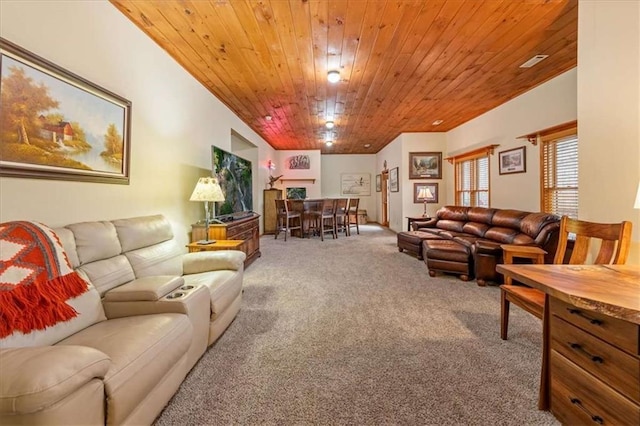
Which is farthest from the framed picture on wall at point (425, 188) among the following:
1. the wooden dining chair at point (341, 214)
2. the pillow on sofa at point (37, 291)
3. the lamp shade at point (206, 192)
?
the pillow on sofa at point (37, 291)

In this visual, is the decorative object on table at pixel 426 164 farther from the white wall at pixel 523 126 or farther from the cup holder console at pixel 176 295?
the cup holder console at pixel 176 295

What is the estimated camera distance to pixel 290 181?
9336 millimetres

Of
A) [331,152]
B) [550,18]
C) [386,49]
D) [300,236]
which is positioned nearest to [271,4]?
[386,49]

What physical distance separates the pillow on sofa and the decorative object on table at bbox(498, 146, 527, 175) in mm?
5534

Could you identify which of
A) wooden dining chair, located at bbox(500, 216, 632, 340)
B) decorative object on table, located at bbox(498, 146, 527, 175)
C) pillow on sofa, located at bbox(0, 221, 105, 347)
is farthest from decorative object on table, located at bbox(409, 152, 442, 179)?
pillow on sofa, located at bbox(0, 221, 105, 347)

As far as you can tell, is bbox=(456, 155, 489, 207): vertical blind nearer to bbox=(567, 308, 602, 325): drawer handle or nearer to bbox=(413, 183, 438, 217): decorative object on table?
bbox=(413, 183, 438, 217): decorative object on table

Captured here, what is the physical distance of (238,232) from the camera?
3.93 metres

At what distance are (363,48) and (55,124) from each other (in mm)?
2680

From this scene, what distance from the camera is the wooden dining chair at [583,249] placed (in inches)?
61.5

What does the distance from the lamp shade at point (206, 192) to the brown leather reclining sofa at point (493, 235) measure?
2925 mm

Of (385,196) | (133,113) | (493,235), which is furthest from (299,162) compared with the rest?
(133,113)

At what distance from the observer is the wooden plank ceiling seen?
226cm

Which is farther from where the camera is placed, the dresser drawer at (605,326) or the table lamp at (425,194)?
the table lamp at (425,194)

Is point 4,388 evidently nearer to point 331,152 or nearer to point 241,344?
point 241,344
